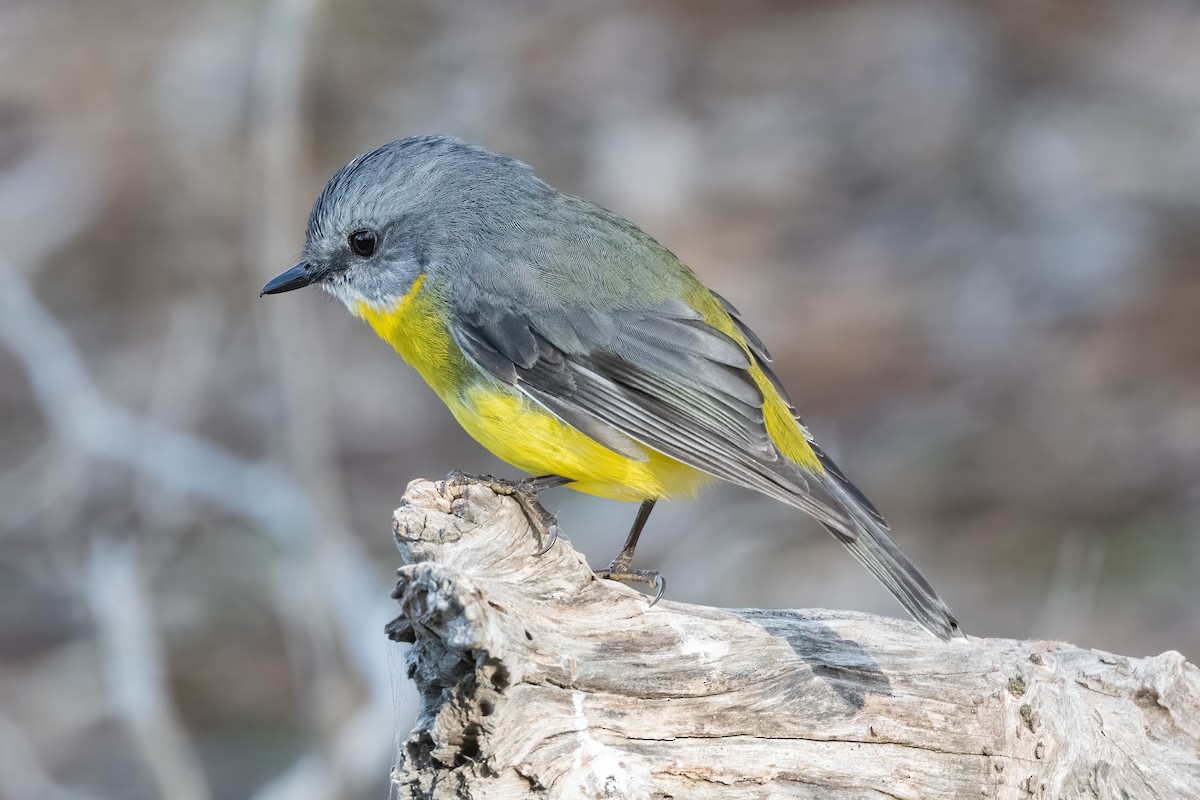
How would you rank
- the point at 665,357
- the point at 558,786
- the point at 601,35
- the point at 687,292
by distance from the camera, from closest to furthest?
1. the point at 558,786
2. the point at 665,357
3. the point at 687,292
4. the point at 601,35

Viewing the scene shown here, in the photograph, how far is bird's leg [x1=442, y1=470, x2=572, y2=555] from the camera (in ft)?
12.7

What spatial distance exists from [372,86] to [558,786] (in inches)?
331

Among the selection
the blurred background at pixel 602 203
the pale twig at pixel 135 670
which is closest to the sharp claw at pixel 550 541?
the blurred background at pixel 602 203

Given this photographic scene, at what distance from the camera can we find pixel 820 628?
4.05 m

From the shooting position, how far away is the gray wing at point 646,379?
163 inches

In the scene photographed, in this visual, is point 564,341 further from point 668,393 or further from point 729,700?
point 729,700

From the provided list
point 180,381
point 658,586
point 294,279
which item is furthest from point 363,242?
point 180,381

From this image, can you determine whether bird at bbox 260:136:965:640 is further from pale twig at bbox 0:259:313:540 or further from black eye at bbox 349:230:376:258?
pale twig at bbox 0:259:313:540

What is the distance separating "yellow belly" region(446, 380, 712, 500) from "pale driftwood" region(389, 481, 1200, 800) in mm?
354

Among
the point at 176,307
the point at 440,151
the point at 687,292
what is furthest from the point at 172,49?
the point at 687,292

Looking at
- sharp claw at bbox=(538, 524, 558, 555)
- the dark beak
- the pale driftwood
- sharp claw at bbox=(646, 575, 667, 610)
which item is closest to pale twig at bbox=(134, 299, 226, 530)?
the dark beak

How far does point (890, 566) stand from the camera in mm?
4031

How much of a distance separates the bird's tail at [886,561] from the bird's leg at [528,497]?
0.83m

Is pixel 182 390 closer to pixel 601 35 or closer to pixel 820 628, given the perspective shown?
pixel 601 35
